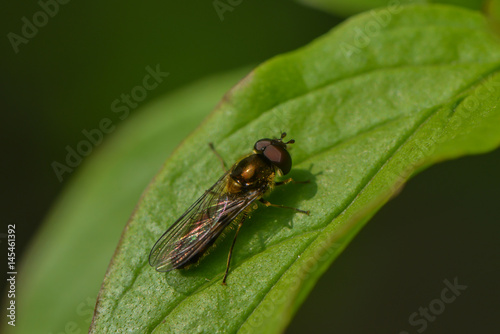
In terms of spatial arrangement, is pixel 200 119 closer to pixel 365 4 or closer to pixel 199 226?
pixel 199 226

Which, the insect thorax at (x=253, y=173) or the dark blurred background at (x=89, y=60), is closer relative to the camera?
the insect thorax at (x=253, y=173)

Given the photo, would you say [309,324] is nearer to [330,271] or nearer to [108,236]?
[330,271]

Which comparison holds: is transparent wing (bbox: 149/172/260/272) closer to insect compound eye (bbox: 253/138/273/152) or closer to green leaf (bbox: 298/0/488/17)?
insect compound eye (bbox: 253/138/273/152)

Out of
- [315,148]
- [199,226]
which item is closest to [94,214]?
[199,226]

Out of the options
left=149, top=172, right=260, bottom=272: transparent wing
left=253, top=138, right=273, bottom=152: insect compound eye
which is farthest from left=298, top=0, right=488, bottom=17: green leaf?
left=149, top=172, right=260, bottom=272: transparent wing

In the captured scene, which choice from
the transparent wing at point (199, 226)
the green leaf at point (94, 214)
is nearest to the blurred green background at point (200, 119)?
the green leaf at point (94, 214)

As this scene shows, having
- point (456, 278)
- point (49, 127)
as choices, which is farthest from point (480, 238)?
point (49, 127)

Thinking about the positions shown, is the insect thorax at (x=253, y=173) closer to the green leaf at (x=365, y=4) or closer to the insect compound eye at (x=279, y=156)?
the insect compound eye at (x=279, y=156)
